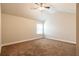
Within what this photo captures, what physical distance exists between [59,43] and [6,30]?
83cm

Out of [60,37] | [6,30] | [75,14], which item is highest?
[75,14]

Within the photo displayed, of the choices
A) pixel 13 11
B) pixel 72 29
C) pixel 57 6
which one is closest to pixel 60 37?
pixel 72 29

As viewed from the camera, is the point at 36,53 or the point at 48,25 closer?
the point at 36,53

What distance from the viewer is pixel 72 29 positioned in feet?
5.24

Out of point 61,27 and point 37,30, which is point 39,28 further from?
point 61,27

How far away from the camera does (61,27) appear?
1.67 meters

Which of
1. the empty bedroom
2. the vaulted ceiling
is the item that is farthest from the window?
the vaulted ceiling

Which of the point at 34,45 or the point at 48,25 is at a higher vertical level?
the point at 48,25

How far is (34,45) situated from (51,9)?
62 centimetres

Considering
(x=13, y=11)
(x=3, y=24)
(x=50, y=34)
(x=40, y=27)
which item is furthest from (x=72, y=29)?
(x=3, y=24)

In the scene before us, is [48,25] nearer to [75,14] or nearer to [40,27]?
[40,27]

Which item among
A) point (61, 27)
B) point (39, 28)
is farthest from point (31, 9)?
point (61, 27)

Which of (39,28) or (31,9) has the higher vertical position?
(31,9)

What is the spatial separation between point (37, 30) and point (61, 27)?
0.39 meters
